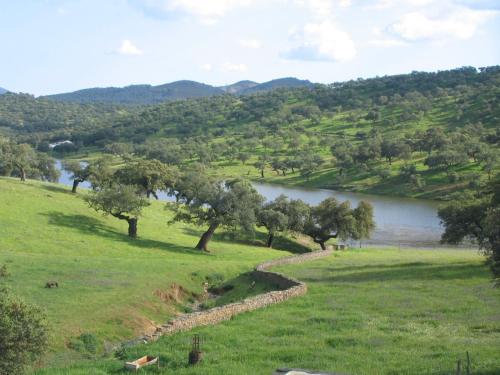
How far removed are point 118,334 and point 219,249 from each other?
1352 inches

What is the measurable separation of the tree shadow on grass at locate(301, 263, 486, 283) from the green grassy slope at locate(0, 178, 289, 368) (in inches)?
384

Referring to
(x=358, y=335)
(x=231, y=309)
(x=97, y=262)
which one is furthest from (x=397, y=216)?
(x=358, y=335)

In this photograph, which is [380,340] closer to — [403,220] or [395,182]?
[403,220]

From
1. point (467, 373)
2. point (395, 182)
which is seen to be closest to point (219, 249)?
point (467, 373)

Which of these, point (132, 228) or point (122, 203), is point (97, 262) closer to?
point (132, 228)

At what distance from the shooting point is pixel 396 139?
175 metres

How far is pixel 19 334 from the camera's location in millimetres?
20625

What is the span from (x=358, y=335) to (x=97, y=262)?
2792 cm

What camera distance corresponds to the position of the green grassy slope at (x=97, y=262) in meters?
33.5

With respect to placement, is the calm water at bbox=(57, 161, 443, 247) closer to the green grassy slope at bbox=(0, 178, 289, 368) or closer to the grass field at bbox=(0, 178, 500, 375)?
the green grassy slope at bbox=(0, 178, 289, 368)

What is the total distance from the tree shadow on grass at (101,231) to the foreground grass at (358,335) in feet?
78.2

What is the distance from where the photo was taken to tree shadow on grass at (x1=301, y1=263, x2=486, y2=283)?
43.9 metres

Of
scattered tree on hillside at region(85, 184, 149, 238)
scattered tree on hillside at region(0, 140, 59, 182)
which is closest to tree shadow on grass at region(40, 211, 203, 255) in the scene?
scattered tree on hillside at region(85, 184, 149, 238)

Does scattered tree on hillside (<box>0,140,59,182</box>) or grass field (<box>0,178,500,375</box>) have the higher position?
scattered tree on hillside (<box>0,140,59,182</box>)
